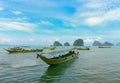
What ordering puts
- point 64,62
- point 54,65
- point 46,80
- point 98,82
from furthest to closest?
1. point 64,62
2. point 54,65
3. point 46,80
4. point 98,82

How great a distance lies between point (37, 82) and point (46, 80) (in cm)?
141

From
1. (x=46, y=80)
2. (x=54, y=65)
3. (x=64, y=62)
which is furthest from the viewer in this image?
(x=64, y=62)

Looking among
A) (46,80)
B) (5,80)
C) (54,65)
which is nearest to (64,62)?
(54,65)

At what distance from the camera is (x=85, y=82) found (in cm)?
1764

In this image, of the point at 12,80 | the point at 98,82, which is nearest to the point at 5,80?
the point at 12,80

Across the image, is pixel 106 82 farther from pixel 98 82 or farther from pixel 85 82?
pixel 85 82

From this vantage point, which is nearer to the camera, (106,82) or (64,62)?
(106,82)

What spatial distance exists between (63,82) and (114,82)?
17.8 feet

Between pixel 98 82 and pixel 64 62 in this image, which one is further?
pixel 64 62

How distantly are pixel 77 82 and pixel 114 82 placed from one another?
3943 mm

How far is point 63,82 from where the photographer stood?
1770cm

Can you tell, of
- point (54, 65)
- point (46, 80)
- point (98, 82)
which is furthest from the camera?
point (54, 65)

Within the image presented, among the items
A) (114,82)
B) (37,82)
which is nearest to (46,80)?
(37,82)

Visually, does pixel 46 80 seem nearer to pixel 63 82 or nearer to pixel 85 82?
pixel 63 82
